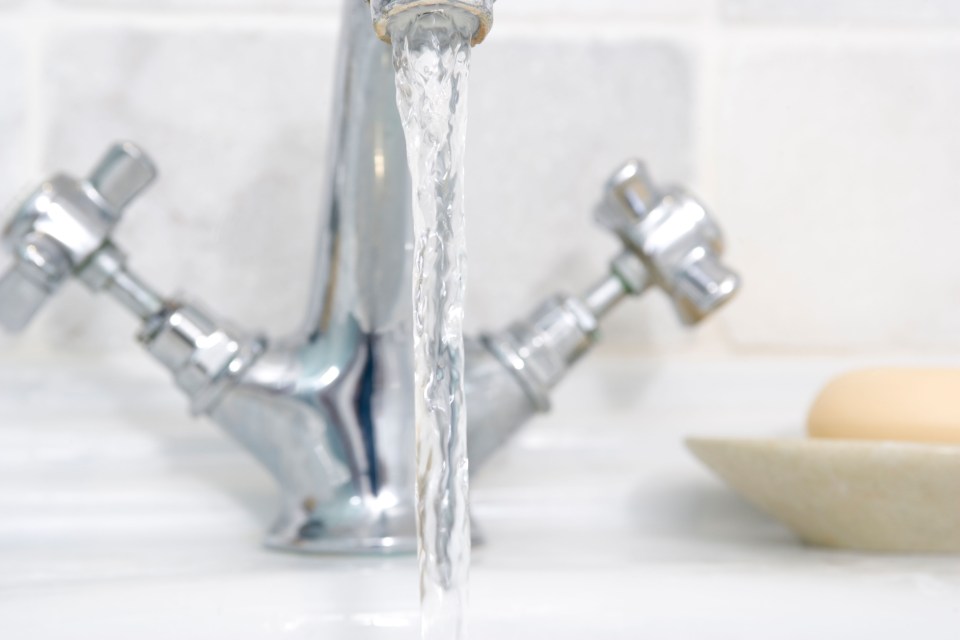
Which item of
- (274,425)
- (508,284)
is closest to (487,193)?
(508,284)

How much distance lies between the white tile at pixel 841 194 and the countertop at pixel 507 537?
0.08 feet

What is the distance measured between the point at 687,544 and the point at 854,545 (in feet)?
0.17

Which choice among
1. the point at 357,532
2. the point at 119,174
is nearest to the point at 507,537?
the point at 357,532

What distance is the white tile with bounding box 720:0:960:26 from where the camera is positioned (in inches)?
18.1

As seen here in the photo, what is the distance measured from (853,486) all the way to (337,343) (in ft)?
0.51

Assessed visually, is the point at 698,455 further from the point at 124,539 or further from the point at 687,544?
the point at 124,539

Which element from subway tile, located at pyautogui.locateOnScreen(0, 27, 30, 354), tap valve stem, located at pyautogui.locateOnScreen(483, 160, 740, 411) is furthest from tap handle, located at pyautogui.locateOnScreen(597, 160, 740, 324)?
subway tile, located at pyautogui.locateOnScreen(0, 27, 30, 354)

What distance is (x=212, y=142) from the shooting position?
0.44 meters

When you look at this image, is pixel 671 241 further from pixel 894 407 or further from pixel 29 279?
pixel 29 279

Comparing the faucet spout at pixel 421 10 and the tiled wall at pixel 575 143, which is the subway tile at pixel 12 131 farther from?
the faucet spout at pixel 421 10

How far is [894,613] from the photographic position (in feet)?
0.89

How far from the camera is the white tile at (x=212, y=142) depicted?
17.1 inches

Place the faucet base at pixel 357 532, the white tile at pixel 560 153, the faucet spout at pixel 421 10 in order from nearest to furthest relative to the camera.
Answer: the faucet spout at pixel 421 10 → the faucet base at pixel 357 532 → the white tile at pixel 560 153

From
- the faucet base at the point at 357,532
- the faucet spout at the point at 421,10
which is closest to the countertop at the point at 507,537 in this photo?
the faucet base at the point at 357,532
